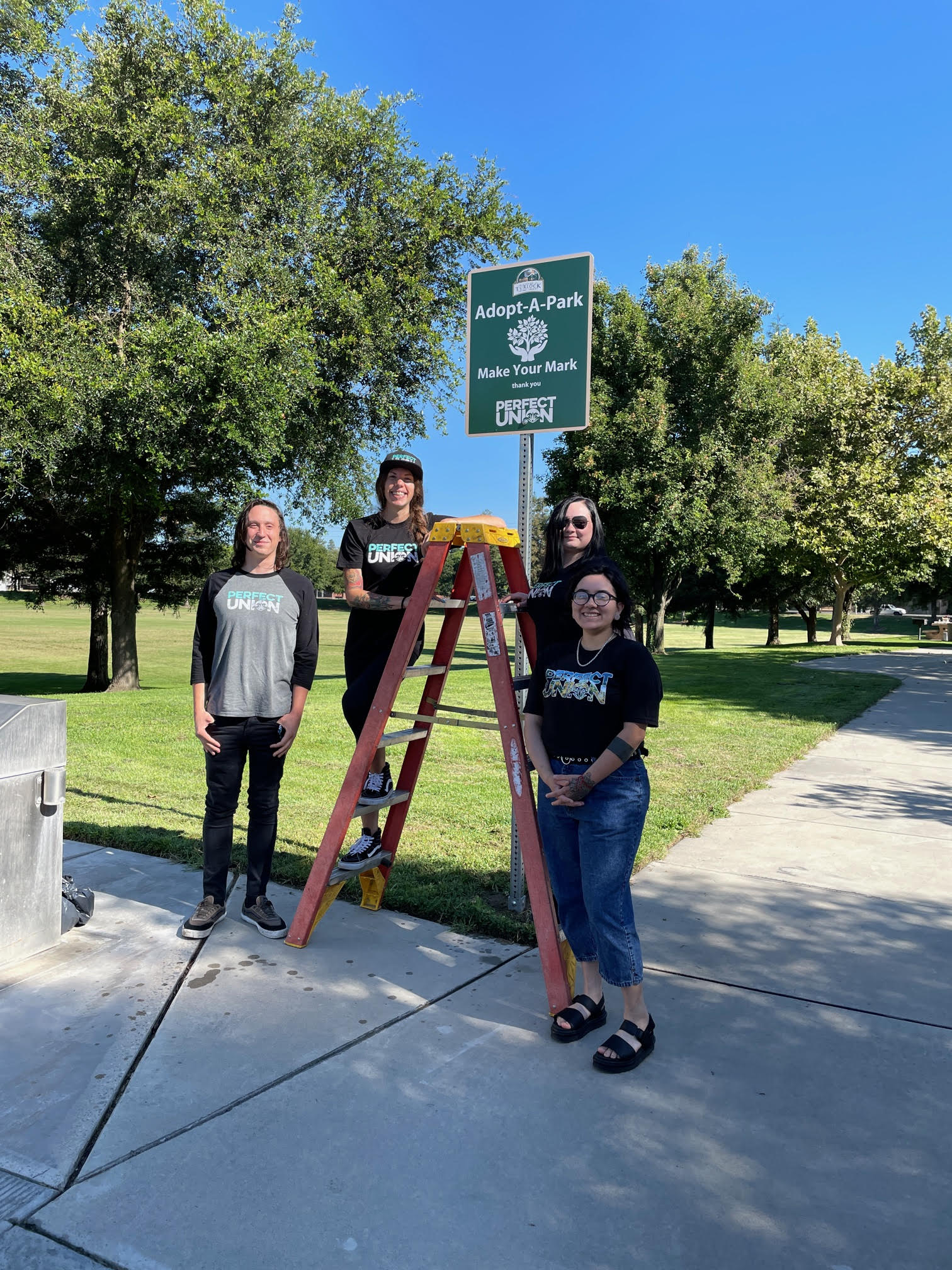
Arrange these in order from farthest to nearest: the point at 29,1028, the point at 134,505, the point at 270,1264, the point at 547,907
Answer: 1. the point at 134,505
2. the point at 547,907
3. the point at 29,1028
4. the point at 270,1264

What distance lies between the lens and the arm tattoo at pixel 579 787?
10.0 ft

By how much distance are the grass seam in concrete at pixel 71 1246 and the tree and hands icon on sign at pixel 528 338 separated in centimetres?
371

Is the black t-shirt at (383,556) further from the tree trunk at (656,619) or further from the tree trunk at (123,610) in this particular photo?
the tree trunk at (656,619)

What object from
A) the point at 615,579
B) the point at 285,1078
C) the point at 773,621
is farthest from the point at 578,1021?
the point at 773,621

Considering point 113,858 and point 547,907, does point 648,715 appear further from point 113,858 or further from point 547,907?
point 113,858

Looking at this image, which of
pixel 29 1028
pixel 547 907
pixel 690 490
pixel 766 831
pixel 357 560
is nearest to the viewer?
pixel 29 1028

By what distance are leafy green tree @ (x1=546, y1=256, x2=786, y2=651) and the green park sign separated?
2004 cm

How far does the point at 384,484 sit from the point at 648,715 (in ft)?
6.41

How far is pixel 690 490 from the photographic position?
25.0 metres

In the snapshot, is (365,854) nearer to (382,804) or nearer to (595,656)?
(382,804)

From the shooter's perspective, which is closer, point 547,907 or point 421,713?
point 547,907

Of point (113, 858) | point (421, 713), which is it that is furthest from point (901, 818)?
point (113, 858)

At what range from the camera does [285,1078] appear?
9.53 feet

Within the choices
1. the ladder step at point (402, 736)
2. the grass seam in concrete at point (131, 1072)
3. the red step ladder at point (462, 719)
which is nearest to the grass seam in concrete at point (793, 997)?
the red step ladder at point (462, 719)
